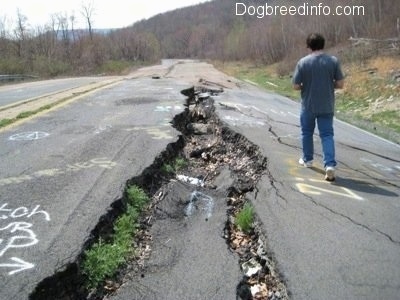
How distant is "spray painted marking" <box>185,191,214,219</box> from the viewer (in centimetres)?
481

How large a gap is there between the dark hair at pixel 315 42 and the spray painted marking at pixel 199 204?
7.50ft

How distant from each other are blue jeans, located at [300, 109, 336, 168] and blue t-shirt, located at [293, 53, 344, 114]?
10cm

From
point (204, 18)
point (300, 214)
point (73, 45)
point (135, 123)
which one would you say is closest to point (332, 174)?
point (300, 214)

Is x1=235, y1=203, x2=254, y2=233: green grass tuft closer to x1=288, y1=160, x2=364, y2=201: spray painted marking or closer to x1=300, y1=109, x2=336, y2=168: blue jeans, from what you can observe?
x1=288, y1=160, x2=364, y2=201: spray painted marking

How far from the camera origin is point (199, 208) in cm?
491

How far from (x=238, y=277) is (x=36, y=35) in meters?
74.6

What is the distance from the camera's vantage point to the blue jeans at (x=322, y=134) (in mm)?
5672

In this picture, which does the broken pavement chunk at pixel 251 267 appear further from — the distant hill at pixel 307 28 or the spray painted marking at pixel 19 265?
the distant hill at pixel 307 28

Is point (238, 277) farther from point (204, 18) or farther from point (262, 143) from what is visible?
point (204, 18)

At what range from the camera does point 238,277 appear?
343 centimetres

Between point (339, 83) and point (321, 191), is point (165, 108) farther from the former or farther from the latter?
point (321, 191)

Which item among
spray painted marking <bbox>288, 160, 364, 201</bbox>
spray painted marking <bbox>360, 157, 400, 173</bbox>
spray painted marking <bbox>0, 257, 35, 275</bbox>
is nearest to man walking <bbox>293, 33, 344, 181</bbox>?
spray painted marking <bbox>288, 160, 364, 201</bbox>

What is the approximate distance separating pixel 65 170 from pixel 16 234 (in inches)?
76.0

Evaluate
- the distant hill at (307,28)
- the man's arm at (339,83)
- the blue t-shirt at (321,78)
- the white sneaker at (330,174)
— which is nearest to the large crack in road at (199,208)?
the white sneaker at (330,174)
